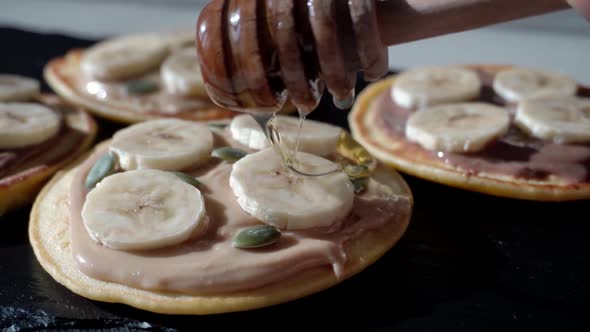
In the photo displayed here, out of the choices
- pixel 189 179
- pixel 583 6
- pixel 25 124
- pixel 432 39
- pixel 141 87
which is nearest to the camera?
pixel 583 6

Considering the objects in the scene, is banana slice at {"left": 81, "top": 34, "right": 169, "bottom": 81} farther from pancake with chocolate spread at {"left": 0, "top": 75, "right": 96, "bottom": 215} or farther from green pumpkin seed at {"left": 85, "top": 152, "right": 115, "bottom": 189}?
green pumpkin seed at {"left": 85, "top": 152, "right": 115, "bottom": 189}

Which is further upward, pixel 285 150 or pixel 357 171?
pixel 285 150

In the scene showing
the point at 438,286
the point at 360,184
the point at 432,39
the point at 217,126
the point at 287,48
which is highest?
the point at 287,48

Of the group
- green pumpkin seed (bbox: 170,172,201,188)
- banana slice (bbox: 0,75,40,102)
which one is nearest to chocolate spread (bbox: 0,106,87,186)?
banana slice (bbox: 0,75,40,102)

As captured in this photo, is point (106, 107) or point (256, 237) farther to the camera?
point (106, 107)

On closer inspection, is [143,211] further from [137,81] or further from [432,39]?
[432,39]

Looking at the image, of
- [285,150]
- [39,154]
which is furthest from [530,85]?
[39,154]

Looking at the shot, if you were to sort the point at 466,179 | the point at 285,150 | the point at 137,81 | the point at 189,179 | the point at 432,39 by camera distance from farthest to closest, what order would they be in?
1. the point at 432,39
2. the point at 137,81
3. the point at 466,179
4. the point at 285,150
5. the point at 189,179

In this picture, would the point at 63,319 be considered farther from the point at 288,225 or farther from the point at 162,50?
the point at 162,50
